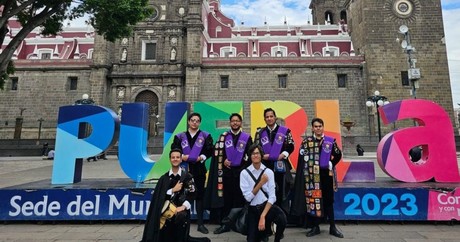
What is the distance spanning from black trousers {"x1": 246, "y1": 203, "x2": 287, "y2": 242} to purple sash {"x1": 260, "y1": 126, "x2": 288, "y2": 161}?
100 centimetres

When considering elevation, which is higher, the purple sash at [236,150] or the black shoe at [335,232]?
the purple sash at [236,150]

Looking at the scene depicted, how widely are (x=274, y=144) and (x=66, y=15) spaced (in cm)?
1003

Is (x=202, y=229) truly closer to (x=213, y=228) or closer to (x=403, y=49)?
(x=213, y=228)

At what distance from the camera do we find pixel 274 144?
4.51 m

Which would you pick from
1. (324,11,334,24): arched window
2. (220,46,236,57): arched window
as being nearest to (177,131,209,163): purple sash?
(220,46,236,57): arched window

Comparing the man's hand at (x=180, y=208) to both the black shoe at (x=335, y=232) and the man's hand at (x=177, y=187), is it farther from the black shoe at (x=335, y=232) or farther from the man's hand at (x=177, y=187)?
the black shoe at (x=335, y=232)

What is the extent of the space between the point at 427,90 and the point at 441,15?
21.6ft

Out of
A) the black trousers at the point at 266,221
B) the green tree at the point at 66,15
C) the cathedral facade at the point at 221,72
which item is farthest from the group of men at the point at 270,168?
the cathedral facade at the point at 221,72

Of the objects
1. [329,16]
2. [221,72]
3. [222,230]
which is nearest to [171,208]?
[222,230]

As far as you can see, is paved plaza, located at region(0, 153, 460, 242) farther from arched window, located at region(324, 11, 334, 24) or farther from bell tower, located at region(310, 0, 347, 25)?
arched window, located at region(324, 11, 334, 24)

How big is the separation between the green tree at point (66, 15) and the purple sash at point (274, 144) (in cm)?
781

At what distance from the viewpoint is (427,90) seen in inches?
950

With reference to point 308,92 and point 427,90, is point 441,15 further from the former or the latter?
point 308,92

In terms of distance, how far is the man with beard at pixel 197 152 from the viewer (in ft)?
15.1
